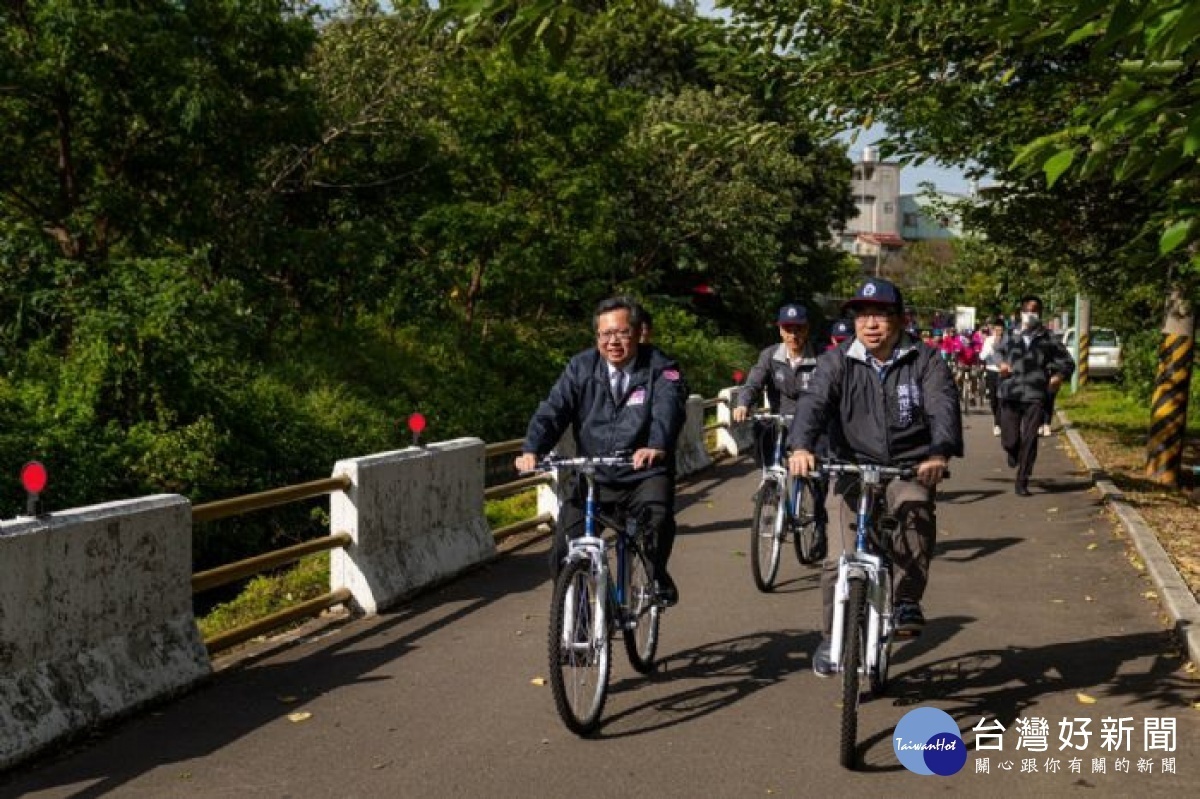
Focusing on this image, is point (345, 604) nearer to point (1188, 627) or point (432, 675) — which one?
point (432, 675)

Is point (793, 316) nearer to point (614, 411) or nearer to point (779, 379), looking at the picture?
point (779, 379)

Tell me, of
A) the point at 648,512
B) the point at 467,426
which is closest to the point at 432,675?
the point at 648,512

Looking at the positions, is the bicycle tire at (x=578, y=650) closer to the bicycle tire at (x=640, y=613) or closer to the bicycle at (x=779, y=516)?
the bicycle tire at (x=640, y=613)

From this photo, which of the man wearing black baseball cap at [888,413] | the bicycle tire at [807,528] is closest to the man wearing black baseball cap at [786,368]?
the bicycle tire at [807,528]

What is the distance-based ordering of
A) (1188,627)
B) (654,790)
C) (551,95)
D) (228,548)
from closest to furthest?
(654,790)
(1188,627)
(228,548)
(551,95)

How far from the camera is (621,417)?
702cm

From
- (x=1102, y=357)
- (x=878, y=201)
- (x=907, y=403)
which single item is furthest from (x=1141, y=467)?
(x=878, y=201)

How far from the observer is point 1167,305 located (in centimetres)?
1778

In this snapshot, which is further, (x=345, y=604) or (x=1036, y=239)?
(x=1036, y=239)

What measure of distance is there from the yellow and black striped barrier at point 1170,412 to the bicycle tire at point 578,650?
12823 mm

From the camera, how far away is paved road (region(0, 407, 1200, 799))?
559 cm

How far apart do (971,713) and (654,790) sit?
6.33 ft

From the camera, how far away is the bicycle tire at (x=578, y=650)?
19.7ft

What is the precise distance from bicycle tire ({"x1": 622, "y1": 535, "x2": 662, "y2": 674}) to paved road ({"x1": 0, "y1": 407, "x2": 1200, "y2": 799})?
5.4 inches
